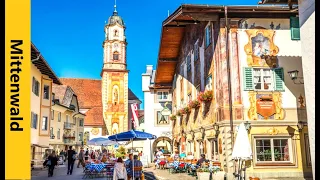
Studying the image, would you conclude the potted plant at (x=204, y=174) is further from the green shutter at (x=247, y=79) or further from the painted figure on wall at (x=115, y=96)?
the painted figure on wall at (x=115, y=96)

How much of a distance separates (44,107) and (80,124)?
32.6m

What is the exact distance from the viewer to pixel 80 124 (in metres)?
63.0

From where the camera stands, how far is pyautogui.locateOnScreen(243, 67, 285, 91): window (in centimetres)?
1727

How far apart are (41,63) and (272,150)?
17.4 metres

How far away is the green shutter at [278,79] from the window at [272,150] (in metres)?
2.44

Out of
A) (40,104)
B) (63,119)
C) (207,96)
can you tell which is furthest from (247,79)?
(63,119)

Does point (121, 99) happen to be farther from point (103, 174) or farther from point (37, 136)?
point (103, 174)

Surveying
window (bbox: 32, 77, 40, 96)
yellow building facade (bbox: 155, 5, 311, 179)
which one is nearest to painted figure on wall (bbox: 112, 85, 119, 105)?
window (bbox: 32, 77, 40, 96)

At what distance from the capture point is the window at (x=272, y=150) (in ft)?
55.8

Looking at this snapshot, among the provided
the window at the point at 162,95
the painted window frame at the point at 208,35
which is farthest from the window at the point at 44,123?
the painted window frame at the point at 208,35

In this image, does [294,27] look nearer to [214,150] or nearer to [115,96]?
[214,150]

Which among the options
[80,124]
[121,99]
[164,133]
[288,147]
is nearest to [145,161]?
[164,133]

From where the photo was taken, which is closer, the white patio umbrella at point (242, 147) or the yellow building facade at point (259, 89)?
the white patio umbrella at point (242, 147)

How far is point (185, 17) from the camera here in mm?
21250
